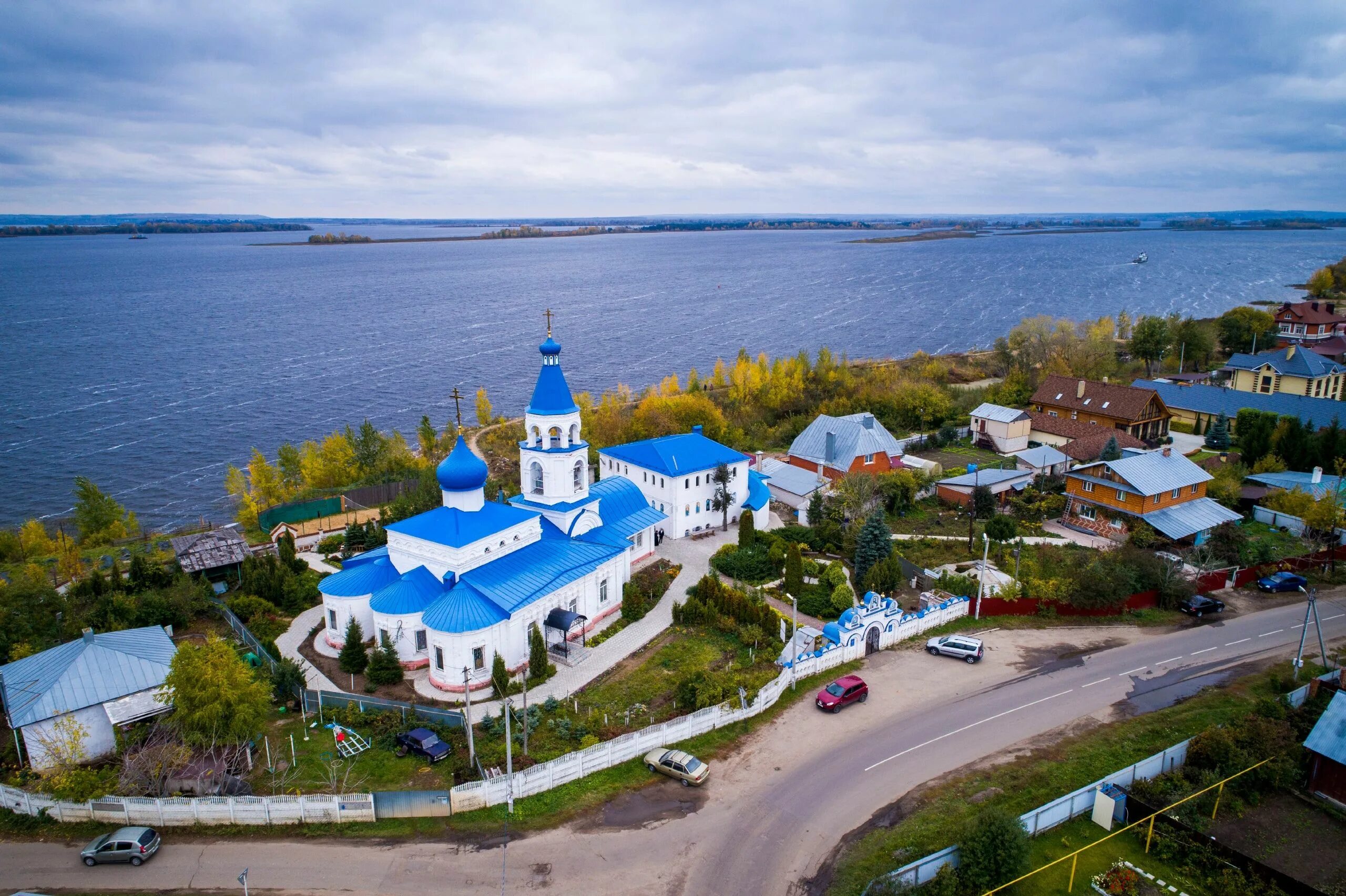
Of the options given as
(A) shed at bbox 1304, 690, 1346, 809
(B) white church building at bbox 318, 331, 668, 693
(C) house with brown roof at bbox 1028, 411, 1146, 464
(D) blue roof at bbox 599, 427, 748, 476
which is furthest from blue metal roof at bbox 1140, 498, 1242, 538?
(B) white church building at bbox 318, 331, 668, 693

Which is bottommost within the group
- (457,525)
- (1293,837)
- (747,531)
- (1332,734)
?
(1293,837)

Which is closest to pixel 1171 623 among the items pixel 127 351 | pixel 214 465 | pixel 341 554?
pixel 341 554

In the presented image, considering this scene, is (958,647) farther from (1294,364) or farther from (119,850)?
(1294,364)

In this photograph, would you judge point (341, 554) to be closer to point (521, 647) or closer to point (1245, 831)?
point (521, 647)

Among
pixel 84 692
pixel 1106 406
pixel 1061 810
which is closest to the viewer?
pixel 1061 810

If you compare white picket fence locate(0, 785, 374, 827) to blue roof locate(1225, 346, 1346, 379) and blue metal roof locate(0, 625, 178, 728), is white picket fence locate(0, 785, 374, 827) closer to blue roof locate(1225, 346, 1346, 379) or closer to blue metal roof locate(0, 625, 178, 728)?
blue metal roof locate(0, 625, 178, 728)

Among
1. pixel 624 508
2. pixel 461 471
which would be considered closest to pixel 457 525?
pixel 461 471
